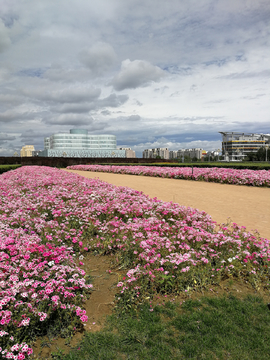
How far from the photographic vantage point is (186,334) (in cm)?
244

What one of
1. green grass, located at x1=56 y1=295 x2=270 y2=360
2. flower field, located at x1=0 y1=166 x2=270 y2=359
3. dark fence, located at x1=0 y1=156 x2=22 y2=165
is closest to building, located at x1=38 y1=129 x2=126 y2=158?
dark fence, located at x1=0 y1=156 x2=22 y2=165

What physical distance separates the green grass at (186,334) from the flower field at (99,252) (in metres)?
0.30

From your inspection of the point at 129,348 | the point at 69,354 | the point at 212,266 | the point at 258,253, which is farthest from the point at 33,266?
the point at 258,253

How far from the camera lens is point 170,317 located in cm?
272

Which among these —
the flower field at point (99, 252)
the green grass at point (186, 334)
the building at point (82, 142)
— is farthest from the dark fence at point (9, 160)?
the building at point (82, 142)

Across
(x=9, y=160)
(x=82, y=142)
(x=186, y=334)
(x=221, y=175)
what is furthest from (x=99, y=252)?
(x=82, y=142)

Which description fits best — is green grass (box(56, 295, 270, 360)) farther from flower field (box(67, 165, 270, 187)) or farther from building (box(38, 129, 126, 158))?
building (box(38, 129, 126, 158))

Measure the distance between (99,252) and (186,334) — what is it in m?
2.26

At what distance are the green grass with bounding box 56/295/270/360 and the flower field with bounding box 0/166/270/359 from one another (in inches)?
11.8

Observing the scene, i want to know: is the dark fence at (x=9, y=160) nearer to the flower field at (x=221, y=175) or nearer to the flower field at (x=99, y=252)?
the flower field at (x=221, y=175)

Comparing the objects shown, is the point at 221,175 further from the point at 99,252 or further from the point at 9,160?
the point at 9,160

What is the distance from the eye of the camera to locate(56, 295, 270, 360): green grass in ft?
7.23

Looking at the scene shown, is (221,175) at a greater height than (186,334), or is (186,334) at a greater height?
(221,175)

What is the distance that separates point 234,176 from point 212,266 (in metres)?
10.7
